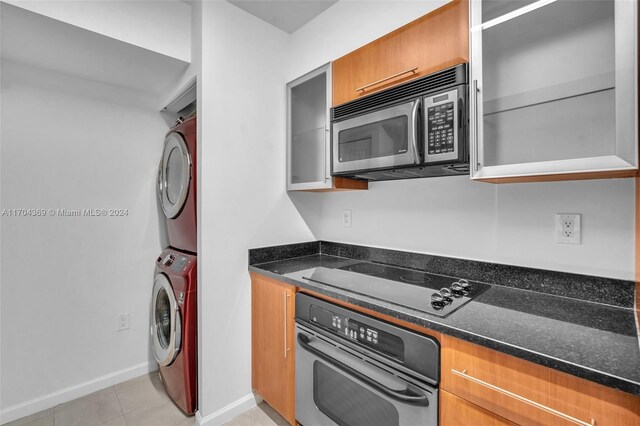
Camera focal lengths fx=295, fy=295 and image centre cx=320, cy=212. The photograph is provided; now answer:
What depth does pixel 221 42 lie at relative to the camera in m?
1.74

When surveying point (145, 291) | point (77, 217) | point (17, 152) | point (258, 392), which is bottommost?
point (258, 392)

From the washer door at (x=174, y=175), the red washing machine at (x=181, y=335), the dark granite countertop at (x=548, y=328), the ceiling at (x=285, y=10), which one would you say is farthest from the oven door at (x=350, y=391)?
the ceiling at (x=285, y=10)

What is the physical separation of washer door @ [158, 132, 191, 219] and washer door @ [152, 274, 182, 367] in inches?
19.5

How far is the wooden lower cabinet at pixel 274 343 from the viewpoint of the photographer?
1580 mm

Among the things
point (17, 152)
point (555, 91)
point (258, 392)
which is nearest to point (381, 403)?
point (258, 392)

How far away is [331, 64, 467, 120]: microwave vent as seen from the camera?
1.19 meters

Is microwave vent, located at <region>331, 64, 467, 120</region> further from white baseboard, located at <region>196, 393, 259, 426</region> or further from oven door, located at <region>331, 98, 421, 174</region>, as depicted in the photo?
white baseboard, located at <region>196, 393, 259, 426</region>

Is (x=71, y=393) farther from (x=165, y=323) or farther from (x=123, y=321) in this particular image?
(x=165, y=323)

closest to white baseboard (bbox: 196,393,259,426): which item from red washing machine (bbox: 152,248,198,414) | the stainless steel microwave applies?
red washing machine (bbox: 152,248,198,414)

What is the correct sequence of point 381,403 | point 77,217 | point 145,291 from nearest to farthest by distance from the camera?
point 381,403, point 77,217, point 145,291

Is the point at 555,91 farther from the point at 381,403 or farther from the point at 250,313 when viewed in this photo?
the point at 250,313

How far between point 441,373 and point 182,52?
2095 mm

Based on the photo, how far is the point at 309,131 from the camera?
1926 millimetres

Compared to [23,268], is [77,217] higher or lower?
higher
